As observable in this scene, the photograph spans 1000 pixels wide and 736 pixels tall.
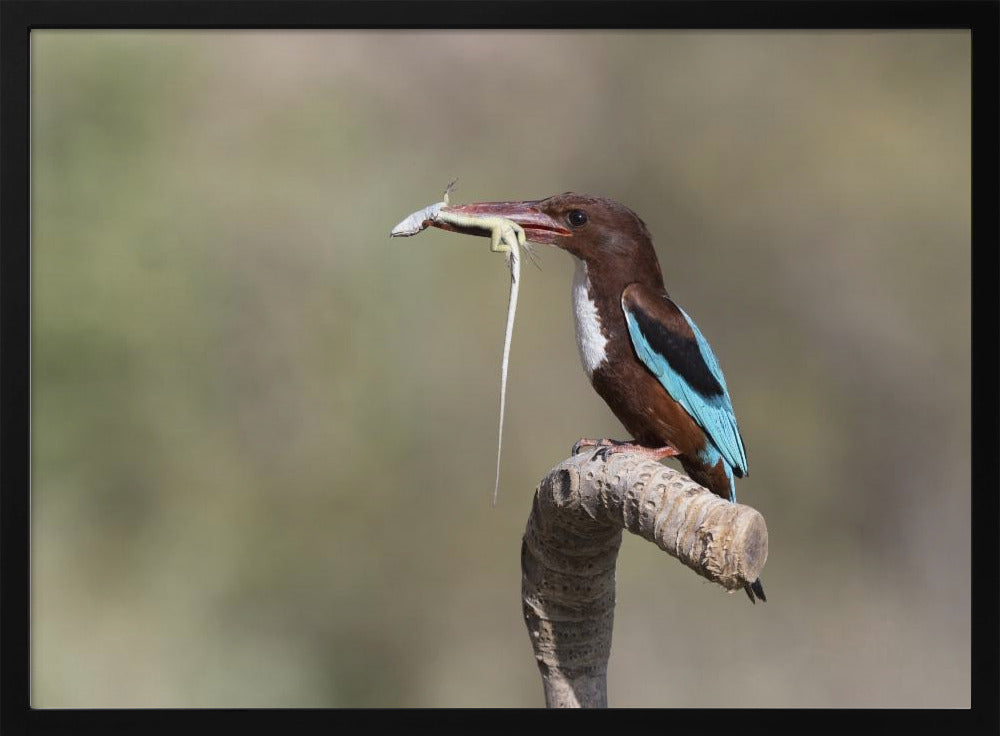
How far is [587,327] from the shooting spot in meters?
2.68

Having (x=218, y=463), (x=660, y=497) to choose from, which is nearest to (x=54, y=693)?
(x=218, y=463)

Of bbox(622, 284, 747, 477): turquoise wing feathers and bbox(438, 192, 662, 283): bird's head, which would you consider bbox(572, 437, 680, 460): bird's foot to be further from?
bbox(438, 192, 662, 283): bird's head

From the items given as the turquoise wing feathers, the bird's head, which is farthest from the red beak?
the turquoise wing feathers

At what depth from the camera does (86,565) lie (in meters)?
3.40

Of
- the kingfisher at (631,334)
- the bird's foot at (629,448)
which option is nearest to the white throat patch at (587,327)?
the kingfisher at (631,334)

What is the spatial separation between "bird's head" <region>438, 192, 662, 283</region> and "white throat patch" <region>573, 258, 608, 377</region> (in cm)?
4

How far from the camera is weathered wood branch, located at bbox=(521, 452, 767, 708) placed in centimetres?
202

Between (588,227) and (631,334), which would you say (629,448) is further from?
(588,227)

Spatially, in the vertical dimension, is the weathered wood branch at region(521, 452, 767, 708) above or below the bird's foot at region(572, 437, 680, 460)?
below

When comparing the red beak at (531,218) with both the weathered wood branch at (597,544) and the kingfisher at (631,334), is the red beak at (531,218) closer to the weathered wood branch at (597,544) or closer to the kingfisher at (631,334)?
the kingfisher at (631,334)

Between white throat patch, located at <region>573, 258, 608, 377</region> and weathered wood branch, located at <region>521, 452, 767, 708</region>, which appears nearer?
weathered wood branch, located at <region>521, 452, 767, 708</region>

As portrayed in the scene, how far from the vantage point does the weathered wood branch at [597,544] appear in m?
2.02
